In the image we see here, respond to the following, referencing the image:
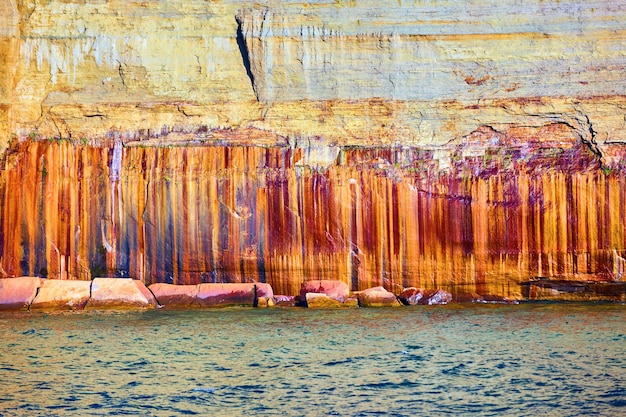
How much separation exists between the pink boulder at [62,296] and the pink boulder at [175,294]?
2.73 feet

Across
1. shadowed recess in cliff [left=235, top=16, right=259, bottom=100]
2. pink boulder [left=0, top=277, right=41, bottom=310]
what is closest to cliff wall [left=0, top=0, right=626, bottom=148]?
shadowed recess in cliff [left=235, top=16, right=259, bottom=100]

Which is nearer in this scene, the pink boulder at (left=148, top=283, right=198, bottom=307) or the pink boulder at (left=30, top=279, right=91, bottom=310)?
the pink boulder at (left=30, top=279, right=91, bottom=310)

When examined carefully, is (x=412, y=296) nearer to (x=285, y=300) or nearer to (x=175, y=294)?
(x=285, y=300)

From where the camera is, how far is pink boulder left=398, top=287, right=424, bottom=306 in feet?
37.9

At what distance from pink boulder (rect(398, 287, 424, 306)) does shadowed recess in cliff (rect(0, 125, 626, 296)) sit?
13cm

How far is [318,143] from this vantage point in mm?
11945

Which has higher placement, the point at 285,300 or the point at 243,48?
the point at 243,48

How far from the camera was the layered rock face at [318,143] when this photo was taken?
11.7 metres

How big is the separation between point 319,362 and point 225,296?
358cm

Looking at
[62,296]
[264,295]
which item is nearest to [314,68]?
[264,295]

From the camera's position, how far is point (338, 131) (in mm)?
11977

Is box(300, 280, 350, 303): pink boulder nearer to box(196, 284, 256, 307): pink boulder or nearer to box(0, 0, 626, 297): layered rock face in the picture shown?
box(0, 0, 626, 297): layered rock face

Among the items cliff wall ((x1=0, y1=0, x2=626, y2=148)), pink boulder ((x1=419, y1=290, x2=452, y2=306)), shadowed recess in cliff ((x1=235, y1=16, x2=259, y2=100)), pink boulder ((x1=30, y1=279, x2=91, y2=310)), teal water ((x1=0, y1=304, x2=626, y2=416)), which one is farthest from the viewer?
shadowed recess in cliff ((x1=235, y1=16, x2=259, y2=100))

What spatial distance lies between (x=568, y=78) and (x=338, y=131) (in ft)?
9.81
